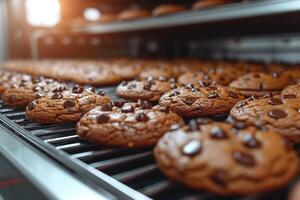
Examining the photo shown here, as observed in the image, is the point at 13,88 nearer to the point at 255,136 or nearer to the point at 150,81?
the point at 150,81

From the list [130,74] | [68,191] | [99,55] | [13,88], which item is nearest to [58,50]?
[99,55]

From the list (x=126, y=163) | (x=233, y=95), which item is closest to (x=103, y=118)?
(x=126, y=163)

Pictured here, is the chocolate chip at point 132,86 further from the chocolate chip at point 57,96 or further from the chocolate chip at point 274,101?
the chocolate chip at point 274,101

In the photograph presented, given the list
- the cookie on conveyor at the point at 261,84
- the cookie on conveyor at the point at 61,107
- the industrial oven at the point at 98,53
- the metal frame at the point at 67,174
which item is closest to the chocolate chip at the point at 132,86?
the cookie on conveyor at the point at 61,107

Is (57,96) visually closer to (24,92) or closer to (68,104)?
→ (68,104)

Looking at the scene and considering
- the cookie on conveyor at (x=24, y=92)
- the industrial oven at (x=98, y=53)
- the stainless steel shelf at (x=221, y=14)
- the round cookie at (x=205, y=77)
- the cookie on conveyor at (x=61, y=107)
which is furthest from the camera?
the round cookie at (x=205, y=77)

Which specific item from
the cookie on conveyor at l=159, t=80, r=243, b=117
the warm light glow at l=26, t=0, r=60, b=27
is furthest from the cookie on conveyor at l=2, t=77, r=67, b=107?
the warm light glow at l=26, t=0, r=60, b=27
